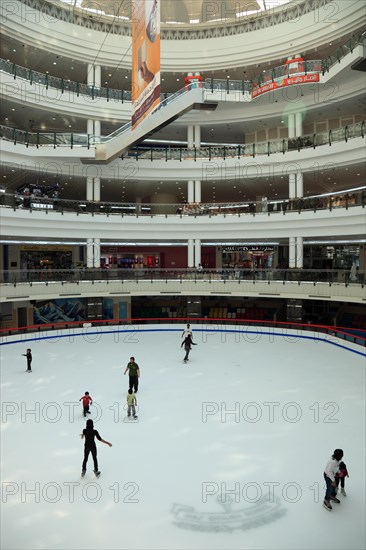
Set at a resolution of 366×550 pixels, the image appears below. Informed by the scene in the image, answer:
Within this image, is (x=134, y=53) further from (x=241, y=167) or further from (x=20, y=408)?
(x=241, y=167)

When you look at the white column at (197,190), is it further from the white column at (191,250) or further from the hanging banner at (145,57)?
the hanging banner at (145,57)

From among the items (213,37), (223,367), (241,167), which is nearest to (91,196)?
(241,167)

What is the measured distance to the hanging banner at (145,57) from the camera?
43.2ft

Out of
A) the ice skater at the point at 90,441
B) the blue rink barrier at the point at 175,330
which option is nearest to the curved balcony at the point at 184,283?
the blue rink barrier at the point at 175,330

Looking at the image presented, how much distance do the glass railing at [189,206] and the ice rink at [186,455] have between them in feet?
35.2

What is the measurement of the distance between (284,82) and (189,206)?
1007 centimetres

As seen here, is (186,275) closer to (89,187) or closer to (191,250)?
(191,250)

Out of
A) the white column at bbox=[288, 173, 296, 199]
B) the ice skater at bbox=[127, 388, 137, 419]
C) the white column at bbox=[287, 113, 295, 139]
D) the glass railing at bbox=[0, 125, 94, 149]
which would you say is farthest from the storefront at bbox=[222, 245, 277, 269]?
the ice skater at bbox=[127, 388, 137, 419]

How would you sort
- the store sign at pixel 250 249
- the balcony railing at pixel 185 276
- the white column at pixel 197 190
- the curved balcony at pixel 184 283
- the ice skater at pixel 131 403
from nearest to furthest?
the ice skater at pixel 131 403
the curved balcony at pixel 184 283
the balcony railing at pixel 185 276
the white column at pixel 197 190
the store sign at pixel 250 249

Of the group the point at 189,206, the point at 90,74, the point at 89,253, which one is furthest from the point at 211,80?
the point at 89,253

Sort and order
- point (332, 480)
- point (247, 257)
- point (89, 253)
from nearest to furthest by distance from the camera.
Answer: point (332, 480) → point (89, 253) → point (247, 257)

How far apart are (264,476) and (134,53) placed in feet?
48.7

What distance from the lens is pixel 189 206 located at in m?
29.6

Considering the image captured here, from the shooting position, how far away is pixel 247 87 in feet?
92.4
